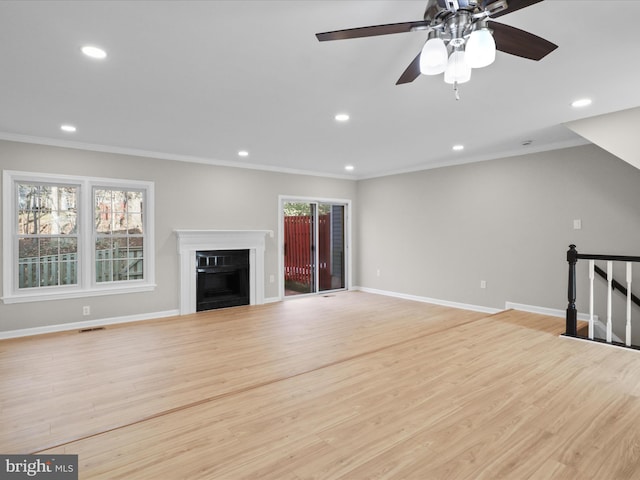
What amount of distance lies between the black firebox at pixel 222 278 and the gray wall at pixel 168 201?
0.41 metres

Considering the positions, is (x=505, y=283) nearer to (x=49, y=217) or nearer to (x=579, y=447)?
(x=579, y=447)

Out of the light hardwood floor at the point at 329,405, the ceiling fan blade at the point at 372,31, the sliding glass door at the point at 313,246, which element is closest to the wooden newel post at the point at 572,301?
the light hardwood floor at the point at 329,405

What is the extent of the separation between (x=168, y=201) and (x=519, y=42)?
4.99 meters

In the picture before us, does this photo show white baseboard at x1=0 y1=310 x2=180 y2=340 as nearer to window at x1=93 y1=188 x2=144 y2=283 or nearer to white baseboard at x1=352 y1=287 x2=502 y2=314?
window at x1=93 y1=188 x2=144 y2=283

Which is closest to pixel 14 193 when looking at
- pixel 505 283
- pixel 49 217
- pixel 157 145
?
pixel 49 217

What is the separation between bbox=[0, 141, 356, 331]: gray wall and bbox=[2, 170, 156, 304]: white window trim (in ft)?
0.27

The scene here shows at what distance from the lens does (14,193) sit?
4.44 metres

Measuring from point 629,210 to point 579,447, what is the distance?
362 centimetres

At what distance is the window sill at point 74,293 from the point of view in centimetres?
439

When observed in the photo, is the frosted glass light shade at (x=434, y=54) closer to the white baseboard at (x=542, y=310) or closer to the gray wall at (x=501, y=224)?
the gray wall at (x=501, y=224)

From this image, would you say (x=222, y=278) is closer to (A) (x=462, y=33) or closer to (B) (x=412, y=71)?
(B) (x=412, y=71)

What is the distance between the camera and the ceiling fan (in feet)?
5.16

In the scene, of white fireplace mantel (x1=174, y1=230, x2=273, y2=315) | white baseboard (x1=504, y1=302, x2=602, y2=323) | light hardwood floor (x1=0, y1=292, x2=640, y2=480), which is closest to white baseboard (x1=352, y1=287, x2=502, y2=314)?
white baseboard (x1=504, y1=302, x2=602, y2=323)

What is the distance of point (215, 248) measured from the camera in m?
5.84
